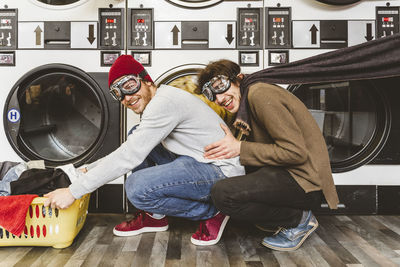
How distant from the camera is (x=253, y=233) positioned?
186 cm

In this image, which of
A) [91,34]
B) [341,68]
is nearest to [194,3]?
[91,34]

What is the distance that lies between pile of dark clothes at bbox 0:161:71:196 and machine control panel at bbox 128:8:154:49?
2.88 ft

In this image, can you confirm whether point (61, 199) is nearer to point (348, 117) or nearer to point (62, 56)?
point (62, 56)

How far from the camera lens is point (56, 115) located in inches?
89.0

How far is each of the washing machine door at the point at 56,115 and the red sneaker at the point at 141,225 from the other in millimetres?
525

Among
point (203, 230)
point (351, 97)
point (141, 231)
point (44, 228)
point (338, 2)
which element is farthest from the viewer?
point (351, 97)

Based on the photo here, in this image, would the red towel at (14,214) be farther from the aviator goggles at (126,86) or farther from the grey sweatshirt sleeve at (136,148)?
the aviator goggles at (126,86)

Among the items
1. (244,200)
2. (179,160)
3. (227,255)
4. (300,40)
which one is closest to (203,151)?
(179,160)

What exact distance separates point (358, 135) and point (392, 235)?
25.6 inches

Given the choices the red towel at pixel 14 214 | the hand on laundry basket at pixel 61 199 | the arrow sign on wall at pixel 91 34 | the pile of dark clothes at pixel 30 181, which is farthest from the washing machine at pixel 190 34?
the red towel at pixel 14 214

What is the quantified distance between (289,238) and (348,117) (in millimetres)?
983

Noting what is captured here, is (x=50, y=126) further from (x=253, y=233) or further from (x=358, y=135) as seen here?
(x=358, y=135)

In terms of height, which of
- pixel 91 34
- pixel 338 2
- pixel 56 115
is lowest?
pixel 56 115

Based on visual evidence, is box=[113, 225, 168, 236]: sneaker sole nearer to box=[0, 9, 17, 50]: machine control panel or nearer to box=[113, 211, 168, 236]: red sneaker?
box=[113, 211, 168, 236]: red sneaker
